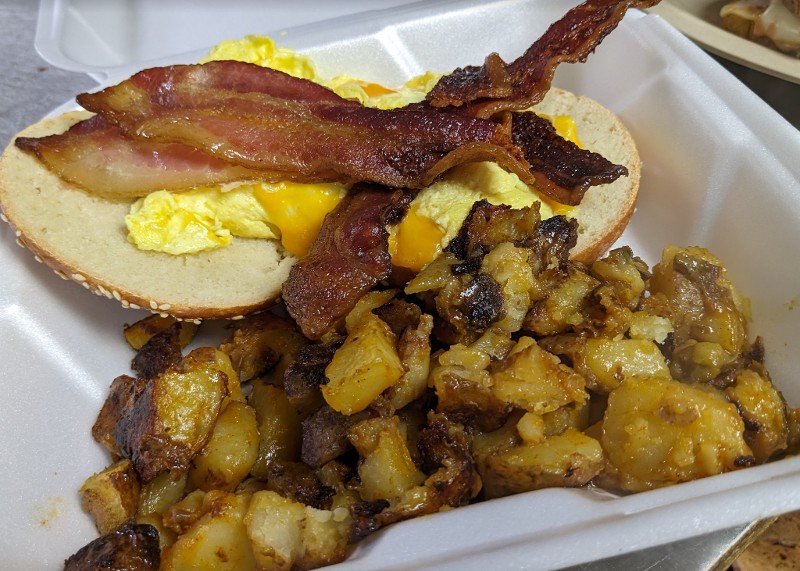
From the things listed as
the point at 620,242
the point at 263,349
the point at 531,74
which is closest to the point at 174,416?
the point at 263,349

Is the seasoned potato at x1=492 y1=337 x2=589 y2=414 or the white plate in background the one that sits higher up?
the white plate in background

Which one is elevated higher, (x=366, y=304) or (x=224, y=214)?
(x=224, y=214)

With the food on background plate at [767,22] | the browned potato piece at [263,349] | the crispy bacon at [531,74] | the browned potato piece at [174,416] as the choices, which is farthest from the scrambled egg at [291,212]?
the food on background plate at [767,22]

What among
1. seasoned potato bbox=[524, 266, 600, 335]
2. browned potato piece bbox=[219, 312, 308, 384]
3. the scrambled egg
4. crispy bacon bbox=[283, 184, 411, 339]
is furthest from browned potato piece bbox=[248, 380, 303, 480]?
seasoned potato bbox=[524, 266, 600, 335]

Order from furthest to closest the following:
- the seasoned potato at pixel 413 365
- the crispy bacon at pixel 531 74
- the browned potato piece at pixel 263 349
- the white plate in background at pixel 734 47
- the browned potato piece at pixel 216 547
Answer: the white plate in background at pixel 734 47 → the crispy bacon at pixel 531 74 → the browned potato piece at pixel 263 349 → the seasoned potato at pixel 413 365 → the browned potato piece at pixel 216 547

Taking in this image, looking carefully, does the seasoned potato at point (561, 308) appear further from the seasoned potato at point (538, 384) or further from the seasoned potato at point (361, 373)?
the seasoned potato at point (361, 373)

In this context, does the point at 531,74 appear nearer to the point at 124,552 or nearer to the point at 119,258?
the point at 119,258

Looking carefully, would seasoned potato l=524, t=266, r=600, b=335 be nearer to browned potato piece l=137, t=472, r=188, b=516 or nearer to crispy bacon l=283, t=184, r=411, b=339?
crispy bacon l=283, t=184, r=411, b=339
